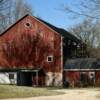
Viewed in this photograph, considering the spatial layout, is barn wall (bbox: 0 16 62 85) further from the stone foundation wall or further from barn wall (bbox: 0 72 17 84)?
barn wall (bbox: 0 72 17 84)

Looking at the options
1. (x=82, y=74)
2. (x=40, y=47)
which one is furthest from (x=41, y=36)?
(x=82, y=74)

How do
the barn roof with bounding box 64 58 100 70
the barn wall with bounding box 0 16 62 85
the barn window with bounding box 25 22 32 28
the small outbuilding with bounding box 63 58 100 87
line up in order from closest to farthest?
the small outbuilding with bounding box 63 58 100 87, the barn roof with bounding box 64 58 100 70, the barn wall with bounding box 0 16 62 85, the barn window with bounding box 25 22 32 28

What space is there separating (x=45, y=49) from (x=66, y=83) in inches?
258

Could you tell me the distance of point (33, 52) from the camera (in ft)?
228

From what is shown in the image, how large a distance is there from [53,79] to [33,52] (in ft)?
19.1

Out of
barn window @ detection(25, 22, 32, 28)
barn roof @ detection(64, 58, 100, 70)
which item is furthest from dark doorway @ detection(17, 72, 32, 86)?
barn window @ detection(25, 22, 32, 28)

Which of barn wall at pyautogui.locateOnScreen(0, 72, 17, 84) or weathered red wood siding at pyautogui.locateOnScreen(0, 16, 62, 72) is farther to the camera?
weathered red wood siding at pyautogui.locateOnScreen(0, 16, 62, 72)

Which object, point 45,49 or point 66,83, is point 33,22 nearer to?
point 45,49

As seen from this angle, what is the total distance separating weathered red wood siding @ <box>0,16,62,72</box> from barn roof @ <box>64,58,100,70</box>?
1800 millimetres

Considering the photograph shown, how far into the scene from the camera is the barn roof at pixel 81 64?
2648 inches

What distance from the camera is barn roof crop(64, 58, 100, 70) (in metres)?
67.2

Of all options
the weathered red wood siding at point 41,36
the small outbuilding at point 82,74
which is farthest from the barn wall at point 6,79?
the small outbuilding at point 82,74

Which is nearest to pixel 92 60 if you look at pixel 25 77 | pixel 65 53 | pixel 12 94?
pixel 65 53

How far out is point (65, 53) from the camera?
70.8 meters
